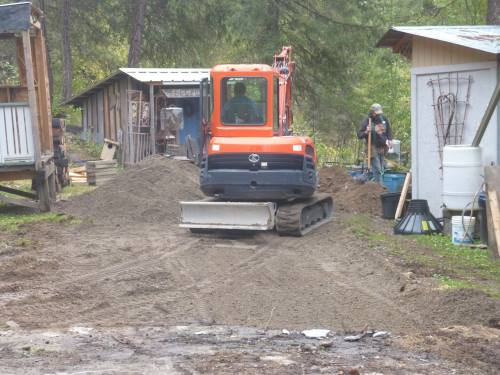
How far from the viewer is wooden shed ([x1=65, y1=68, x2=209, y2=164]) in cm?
2720

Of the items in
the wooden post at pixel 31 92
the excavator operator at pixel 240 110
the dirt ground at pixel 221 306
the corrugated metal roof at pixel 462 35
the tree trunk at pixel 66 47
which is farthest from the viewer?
the tree trunk at pixel 66 47

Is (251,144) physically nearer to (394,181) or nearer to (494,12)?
(394,181)

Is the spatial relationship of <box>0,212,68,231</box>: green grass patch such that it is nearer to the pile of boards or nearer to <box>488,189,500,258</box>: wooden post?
the pile of boards

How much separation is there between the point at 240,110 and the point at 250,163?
1195 mm

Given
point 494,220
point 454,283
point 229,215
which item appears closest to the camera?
point 454,283

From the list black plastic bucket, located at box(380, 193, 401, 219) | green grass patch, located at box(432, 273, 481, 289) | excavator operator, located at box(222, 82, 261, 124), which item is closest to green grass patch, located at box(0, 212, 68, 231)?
excavator operator, located at box(222, 82, 261, 124)

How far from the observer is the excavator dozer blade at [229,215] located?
13516 mm

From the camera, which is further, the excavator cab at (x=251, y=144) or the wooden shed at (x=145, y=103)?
the wooden shed at (x=145, y=103)

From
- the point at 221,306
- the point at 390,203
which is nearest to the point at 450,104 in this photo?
the point at 390,203

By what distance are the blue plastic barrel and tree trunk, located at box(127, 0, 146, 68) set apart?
1713 centimetres

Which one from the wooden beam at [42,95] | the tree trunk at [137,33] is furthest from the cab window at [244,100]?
the tree trunk at [137,33]

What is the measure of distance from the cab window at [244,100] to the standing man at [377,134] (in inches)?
183

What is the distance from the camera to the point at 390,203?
1602cm

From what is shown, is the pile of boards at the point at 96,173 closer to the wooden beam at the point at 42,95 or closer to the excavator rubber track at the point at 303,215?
the wooden beam at the point at 42,95
